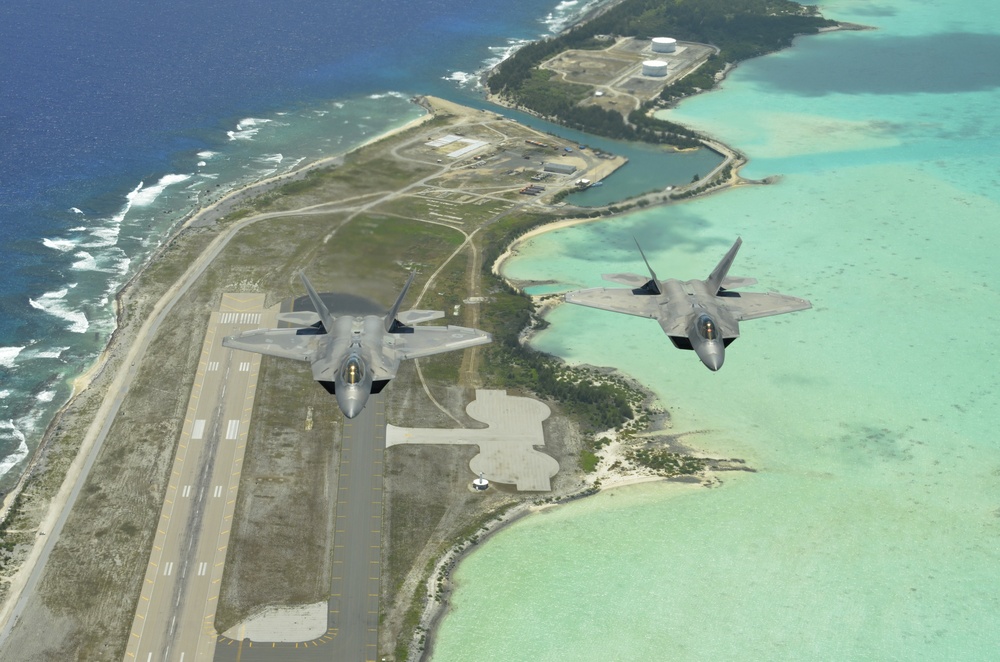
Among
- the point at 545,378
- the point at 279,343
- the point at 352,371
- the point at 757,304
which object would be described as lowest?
the point at 545,378

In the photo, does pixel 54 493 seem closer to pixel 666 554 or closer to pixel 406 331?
pixel 406 331

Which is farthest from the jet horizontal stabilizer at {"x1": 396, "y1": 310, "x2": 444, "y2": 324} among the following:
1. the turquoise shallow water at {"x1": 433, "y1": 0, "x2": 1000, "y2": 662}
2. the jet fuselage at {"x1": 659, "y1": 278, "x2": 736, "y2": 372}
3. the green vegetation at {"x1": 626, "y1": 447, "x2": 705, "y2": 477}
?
the green vegetation at {"x1": 626, "y1": 447, "x2": 705, "y2": 477}

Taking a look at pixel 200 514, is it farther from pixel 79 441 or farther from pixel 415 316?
pixel 415 316

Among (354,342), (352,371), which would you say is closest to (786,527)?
(352,371)

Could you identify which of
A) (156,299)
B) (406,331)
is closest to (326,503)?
(406,331)

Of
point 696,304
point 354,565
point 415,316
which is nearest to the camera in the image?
point 354,565

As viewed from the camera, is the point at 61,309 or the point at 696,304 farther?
the point at 61,309

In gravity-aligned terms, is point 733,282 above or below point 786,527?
above

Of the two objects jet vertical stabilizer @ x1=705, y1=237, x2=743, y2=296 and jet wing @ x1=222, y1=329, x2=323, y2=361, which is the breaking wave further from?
jet vertical stabilizer @ x1=705, y1=237, x2=743, y2=296
